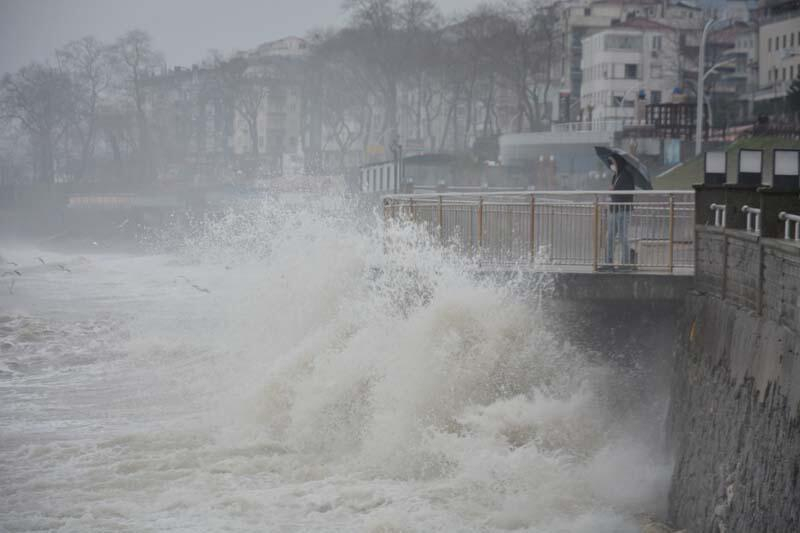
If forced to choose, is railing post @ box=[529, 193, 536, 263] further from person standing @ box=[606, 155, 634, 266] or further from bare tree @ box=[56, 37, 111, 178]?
bare tree @ box=[56, 37, 111, 178]

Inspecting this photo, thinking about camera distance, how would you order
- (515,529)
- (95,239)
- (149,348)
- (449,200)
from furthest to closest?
(95,239), (149,348), (449,200), (515,529)

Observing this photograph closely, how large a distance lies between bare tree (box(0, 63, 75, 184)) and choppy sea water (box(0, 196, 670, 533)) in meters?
96.8

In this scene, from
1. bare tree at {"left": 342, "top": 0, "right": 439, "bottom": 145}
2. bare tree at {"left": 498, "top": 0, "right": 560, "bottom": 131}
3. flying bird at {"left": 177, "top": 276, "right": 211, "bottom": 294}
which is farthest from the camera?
bare tree at {"left": 342, "top": 0, "right": 439, "bottom": 145}

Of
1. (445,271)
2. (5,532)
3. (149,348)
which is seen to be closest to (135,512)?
(5,532)

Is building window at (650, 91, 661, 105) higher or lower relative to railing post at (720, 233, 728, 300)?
higher

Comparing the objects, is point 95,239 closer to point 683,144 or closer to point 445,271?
point 683,144

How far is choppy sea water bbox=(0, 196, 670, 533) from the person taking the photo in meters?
13.5

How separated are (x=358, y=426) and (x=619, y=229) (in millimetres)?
4219

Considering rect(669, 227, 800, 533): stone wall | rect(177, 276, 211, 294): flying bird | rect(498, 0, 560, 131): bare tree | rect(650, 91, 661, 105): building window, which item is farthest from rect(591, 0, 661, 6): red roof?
rect(669, 227, 800, 533): stone wall

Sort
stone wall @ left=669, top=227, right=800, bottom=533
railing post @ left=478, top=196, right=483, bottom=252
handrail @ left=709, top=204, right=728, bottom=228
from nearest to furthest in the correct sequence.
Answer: stone wall @ left=669, top=227, right=800, bottom=533
handrail @ left=709, top=204, right=728, bottom=228
railing post @ left=478, top=196, right=483, bottom=252

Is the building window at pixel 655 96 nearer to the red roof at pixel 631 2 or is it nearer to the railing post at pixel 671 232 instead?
the red roof at pixel 631 2

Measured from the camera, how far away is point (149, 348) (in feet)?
89.9

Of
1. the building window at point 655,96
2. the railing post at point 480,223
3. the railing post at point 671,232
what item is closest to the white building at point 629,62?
the building window at point 655,96

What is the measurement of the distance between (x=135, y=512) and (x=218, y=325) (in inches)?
729
